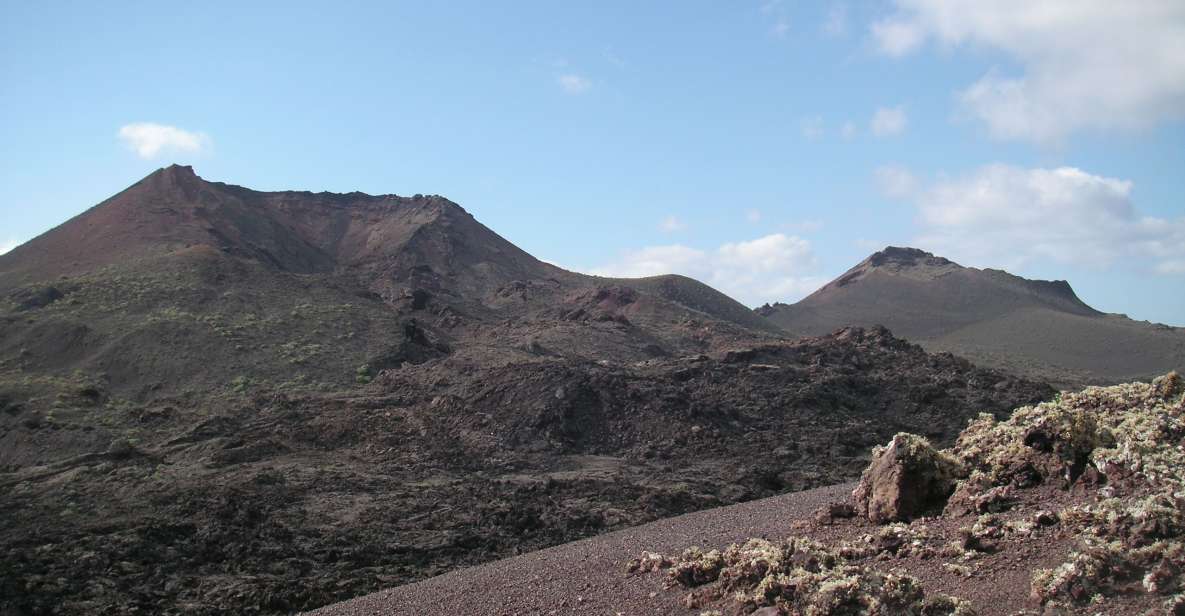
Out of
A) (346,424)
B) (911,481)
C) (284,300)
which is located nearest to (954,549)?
(911,481)

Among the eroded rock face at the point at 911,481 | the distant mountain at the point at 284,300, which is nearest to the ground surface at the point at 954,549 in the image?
the eroded rock face at the point at 911,481

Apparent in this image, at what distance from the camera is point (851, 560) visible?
9.66m

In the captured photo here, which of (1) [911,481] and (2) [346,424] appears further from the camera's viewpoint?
(2) [346,424]

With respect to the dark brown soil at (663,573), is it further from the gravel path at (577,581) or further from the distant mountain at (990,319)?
the distant mountain at (990,319)

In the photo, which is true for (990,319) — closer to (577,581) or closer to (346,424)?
(346,424)

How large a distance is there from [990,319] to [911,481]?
74.0m

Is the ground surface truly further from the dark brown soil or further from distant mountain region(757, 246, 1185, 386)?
distant mountain region(757, 246, 1185, 386)

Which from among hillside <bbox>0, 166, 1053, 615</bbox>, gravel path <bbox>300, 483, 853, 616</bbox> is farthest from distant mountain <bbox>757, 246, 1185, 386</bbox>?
gravel path <bbox>300, 483, 853, 616</bbox>

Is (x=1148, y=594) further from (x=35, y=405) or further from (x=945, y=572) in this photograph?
(x=35, y=405)

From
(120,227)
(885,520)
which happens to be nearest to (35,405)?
(885,520)

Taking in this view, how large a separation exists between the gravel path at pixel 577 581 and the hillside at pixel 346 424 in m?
1.34

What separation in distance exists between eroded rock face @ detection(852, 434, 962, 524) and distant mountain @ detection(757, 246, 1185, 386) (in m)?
37.1

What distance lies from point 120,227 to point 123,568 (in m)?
51.6

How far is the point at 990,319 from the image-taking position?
7862 centimetres
